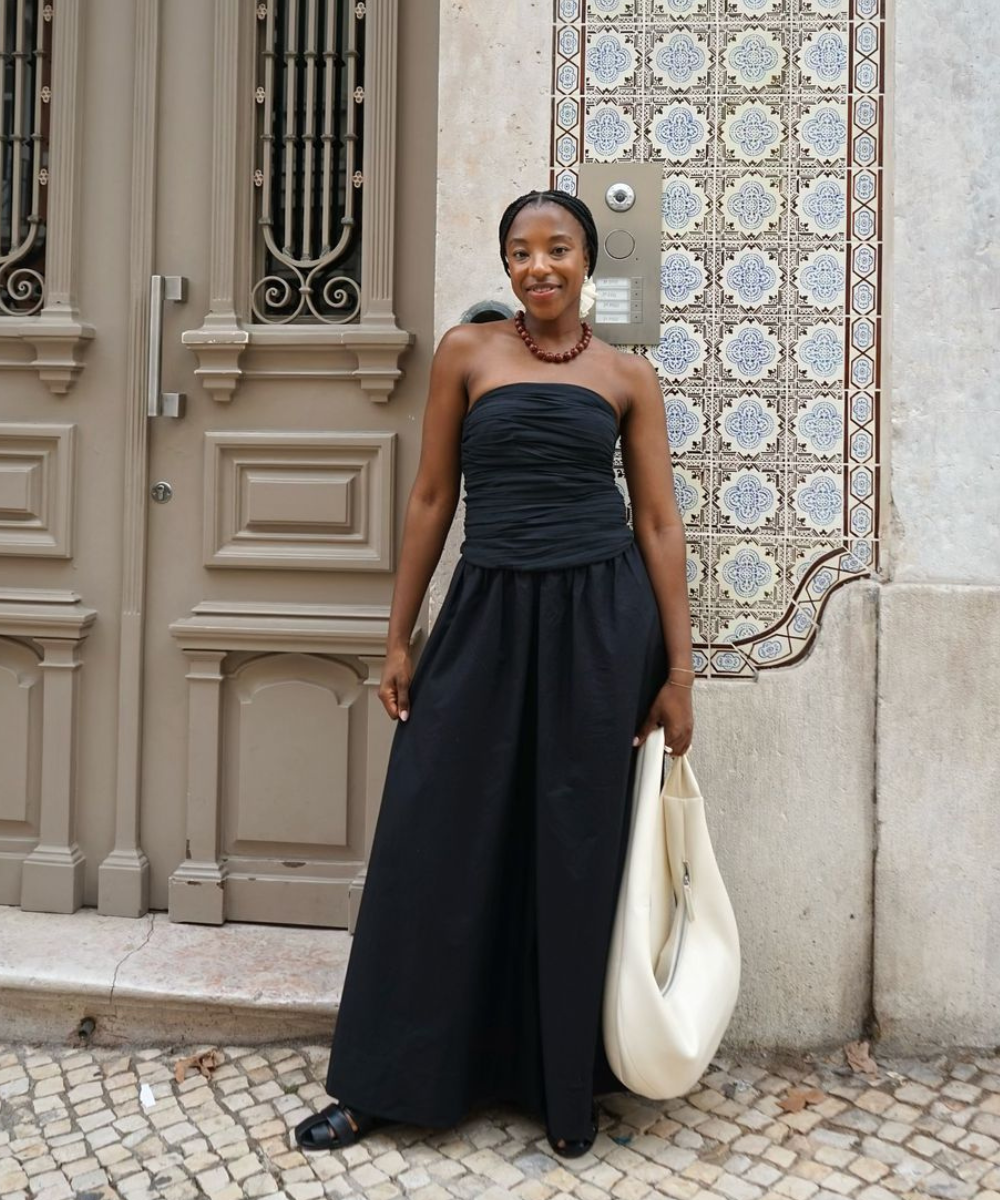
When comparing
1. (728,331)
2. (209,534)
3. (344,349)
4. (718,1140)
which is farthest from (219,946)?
(728,331)

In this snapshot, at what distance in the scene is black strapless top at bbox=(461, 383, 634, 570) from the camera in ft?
8.68

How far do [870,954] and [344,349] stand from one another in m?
2.20

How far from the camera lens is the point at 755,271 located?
10.4ft

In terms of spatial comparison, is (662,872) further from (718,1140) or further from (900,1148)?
(900,1148)

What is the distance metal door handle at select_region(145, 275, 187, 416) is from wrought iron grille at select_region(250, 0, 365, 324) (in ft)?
0.76

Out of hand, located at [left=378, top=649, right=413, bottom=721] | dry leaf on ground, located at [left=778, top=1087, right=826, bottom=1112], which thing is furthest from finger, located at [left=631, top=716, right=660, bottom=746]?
dry leaf on ground, located at [left=778, top=1087, right=826, bottom=1112]

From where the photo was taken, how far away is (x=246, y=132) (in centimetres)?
345

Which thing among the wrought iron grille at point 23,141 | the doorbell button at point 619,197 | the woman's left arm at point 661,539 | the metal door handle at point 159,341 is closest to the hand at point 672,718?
the woman's left arm at point 661,539

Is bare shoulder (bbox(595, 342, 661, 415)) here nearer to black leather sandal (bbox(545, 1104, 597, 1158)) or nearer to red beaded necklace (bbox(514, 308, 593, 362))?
red beaded necklace (bbox(514, 308, 593, 362))

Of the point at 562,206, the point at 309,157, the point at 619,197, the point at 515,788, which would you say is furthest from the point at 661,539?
the point at 309,157

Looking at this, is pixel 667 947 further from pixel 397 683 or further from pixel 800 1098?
pixel 397 683

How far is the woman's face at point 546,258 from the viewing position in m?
2.64

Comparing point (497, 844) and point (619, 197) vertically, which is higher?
point (619, 197)

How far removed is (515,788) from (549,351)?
1.00 metres
